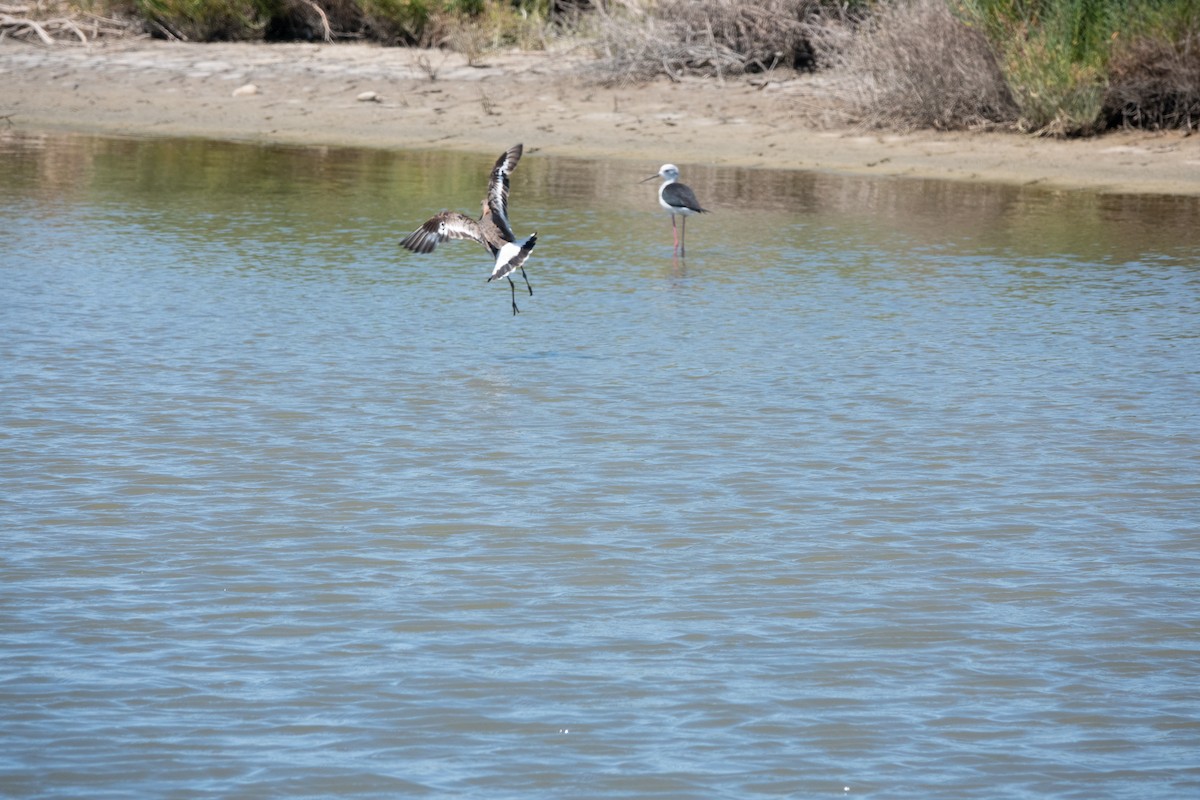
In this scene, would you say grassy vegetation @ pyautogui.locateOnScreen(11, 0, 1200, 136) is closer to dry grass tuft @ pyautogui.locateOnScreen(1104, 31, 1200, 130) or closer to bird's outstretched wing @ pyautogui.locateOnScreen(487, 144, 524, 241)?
dry grass tuft @ pyautogui.locateOnScreen(1104, 31, 1200, 130)

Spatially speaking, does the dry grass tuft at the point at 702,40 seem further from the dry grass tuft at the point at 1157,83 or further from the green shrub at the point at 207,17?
the green shrub at the point at 207,17

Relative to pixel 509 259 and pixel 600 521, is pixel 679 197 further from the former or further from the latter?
pixel 600 521

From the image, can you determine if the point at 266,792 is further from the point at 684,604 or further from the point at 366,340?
the point at 366,340

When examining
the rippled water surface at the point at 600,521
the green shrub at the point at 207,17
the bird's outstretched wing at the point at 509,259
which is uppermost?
the green shrub at the point at 207,17

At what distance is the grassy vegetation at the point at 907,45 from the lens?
57.8 feet

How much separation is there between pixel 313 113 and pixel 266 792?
1759cm

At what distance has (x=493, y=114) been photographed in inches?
806

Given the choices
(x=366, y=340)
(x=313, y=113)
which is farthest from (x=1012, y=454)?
(x=313, y=113)

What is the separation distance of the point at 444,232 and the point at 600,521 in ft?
12.3

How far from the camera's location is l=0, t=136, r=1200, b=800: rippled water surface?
464cm

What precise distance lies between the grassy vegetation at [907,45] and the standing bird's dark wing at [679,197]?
5.73m

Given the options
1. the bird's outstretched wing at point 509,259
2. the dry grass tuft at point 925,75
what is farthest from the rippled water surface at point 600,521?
the dry grass tuft at point 925,75

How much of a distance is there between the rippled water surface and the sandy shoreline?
4.20 metres

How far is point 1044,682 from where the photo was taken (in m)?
5.13
